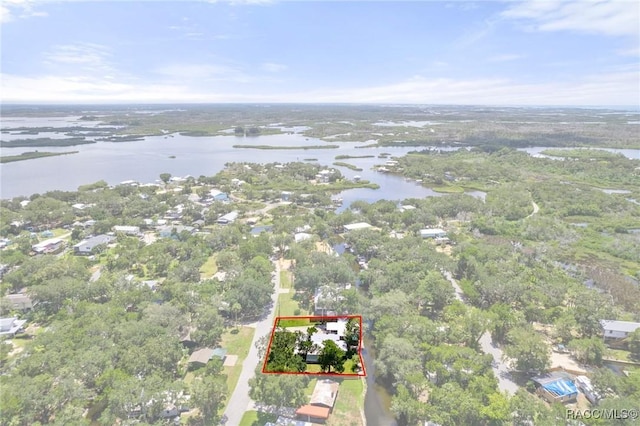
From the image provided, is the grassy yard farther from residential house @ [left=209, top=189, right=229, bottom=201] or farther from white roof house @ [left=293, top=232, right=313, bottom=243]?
residential house @ [left=209, top=189, right=229, bottom=201]

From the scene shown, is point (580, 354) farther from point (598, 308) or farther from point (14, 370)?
point (14, 370)

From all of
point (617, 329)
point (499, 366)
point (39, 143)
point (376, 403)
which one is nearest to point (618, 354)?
point (617, 329)

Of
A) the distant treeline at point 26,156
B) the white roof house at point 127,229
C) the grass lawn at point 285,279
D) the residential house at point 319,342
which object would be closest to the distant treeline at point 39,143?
the distant treeline at point 26,156

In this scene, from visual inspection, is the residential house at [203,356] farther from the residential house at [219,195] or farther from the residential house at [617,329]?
the residential house at [219,195]


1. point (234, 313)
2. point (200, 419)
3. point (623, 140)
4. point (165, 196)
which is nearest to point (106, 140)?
point (165, 196)

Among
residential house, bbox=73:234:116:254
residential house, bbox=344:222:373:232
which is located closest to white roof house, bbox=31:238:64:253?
residential house, bbox=73:234:116:254

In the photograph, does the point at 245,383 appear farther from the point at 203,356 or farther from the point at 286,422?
the point at 286,422
